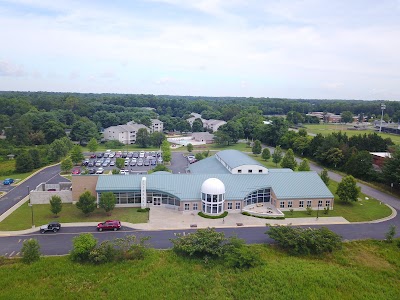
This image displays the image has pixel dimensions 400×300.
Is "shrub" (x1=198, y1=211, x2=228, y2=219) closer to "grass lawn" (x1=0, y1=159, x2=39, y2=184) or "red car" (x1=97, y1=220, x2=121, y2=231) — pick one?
"red car" (x1=97, y1=220, x2=121, y2=231)

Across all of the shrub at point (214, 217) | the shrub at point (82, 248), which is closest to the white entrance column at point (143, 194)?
the shrub at point (214, 217)

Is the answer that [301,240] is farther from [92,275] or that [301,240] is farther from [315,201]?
[92,275]

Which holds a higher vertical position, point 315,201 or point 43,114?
point 43,114

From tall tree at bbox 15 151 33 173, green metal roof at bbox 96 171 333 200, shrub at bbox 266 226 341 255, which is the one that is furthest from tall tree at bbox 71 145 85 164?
shrub at bbox 266 226 341 255

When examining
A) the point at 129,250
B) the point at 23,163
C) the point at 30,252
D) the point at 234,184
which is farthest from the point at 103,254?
the point at 23,163

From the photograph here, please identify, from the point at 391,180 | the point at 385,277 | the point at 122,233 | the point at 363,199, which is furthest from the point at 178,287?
the point at 391,180
